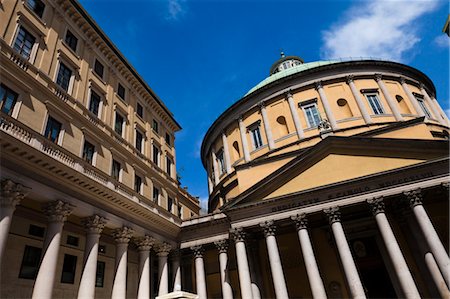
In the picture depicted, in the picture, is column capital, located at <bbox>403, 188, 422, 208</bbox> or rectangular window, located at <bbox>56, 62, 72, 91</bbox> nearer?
column capital, located at <bbox>403, 188, 422, 208</bbox>

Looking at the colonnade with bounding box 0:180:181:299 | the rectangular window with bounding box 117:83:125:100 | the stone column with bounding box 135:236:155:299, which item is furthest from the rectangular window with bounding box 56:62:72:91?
the stone column with bounding box 135:236:155:299

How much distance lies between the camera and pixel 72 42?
18.5 m

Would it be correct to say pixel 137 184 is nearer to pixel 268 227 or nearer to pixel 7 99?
pixel 268 227

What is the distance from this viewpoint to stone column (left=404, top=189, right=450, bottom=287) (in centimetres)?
1388

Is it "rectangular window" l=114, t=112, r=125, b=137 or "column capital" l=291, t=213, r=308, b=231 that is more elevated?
"rectangular window" l=114, t=112, r=125, b=137

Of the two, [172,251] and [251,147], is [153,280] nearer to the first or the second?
[172,251]

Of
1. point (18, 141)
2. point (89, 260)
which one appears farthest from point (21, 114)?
point (89, 260)

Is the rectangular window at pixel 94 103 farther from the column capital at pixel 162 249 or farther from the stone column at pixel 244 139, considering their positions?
the stone column at pixel 244 139

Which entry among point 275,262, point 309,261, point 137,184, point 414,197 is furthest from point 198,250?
point 414,197

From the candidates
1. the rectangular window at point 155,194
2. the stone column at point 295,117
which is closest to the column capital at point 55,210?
the rectangular window at point 155,194

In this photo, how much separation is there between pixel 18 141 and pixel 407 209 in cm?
2022

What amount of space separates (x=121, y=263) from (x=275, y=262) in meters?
8.56

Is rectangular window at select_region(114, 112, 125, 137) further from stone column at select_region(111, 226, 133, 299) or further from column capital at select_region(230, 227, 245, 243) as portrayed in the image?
column capital at select_region(230, 227, 245, 243)

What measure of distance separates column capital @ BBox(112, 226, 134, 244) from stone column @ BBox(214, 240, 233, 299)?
6.36m
